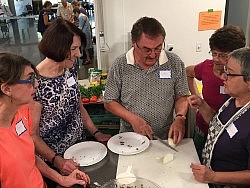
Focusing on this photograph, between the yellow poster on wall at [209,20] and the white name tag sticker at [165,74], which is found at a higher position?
the yellow poster on wall at [209,20]

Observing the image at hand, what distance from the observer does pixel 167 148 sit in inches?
66.7

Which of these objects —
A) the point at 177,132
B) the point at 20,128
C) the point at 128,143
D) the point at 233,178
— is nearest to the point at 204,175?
the point at 233,178

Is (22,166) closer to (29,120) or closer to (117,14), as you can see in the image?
(29,120)

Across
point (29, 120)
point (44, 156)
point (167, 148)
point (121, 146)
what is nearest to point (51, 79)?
point (29, 120)

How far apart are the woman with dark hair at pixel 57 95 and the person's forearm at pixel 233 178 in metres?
0.81

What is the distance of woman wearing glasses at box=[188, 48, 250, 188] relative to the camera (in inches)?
53.7

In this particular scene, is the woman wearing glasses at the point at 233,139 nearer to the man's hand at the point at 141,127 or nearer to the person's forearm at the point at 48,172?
the man's hand at the point at 141,127

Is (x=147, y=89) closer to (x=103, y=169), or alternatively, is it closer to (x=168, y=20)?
(x=103, y=169)

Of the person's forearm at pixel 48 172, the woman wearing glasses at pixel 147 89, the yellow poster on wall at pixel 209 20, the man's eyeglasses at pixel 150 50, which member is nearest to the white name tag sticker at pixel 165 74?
the woman wearing glasses at pixel 147 89

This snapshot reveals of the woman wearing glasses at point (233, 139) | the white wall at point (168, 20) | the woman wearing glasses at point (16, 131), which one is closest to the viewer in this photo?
the woman wearing glasses at point (16, 131)

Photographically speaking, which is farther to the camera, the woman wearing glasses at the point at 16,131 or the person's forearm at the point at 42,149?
the person's forearm at the point at 42,149

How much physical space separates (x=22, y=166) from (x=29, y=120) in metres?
0.31

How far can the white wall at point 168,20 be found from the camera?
3295 mm

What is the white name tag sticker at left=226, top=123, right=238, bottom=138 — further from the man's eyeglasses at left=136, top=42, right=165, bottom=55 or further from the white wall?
the white wall
